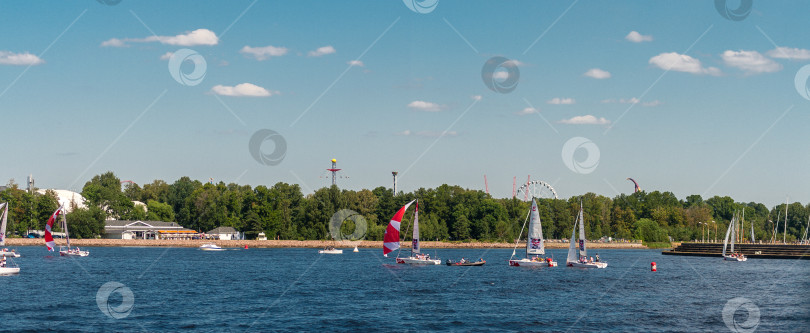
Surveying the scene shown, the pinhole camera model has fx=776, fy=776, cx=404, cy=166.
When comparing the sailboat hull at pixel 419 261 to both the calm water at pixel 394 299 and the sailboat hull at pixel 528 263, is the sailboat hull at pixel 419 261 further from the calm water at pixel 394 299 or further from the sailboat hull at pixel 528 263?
the sailboat hull at pixel 528 263

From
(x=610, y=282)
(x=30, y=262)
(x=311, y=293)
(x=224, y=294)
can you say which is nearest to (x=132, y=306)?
(x=224, y=294)

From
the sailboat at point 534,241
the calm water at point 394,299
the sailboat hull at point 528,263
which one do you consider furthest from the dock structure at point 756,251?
the sailboat at point 534,241

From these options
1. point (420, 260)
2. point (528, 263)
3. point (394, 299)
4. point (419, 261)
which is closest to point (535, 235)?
point (528, 263)

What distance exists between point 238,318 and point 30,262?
78538 mm

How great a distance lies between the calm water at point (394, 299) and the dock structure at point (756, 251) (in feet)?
175

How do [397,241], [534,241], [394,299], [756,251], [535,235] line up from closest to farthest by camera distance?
1. [394,299]
2. [397,241]
3. [535,235]
4. [534,241]
5. [756,251]

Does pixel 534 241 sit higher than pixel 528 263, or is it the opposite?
pixel 534 241

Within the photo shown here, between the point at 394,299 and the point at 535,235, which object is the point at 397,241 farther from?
the point at 394,299

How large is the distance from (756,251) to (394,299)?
4922 inches

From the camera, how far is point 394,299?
232 feet

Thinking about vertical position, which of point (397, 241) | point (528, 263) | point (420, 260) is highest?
point (397, 241)

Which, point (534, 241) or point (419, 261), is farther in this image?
point (419, 261)

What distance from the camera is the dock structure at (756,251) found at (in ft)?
529

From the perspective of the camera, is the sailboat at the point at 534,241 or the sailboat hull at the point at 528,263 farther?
the sailboat hull at the point at 528,263
